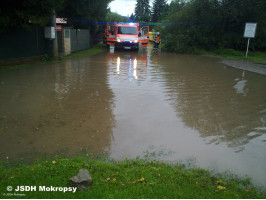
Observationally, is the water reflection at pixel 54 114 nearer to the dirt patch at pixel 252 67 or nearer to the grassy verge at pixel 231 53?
the dirt patch at pixel 252 67

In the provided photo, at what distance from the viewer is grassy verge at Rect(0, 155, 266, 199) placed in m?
3.34

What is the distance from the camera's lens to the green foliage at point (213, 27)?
24078 mm

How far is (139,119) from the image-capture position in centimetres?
646

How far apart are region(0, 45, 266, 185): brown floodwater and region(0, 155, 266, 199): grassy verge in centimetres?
48

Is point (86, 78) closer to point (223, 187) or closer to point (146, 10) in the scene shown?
point (223, 187)

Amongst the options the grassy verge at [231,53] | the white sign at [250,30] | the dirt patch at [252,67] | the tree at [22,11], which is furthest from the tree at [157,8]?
the tree at [22,11]

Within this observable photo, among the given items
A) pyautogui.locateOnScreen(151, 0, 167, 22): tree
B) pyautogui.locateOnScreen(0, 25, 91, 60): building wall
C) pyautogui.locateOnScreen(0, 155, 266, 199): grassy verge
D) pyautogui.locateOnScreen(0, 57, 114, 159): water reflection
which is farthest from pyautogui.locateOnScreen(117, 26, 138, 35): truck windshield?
pyautogui.locateOnScreen(151, 0, 167, 22): tree

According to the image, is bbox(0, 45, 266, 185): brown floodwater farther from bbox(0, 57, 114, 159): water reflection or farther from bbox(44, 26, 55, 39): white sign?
bbox(44, 26, 55, 39): white sign

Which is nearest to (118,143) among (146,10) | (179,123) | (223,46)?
(179,123)

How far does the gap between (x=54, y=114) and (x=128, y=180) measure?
11.8ft

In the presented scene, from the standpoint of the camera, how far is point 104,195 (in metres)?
3.28

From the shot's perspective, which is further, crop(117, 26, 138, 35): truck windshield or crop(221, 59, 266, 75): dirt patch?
crop(117, 26, 138, 35): truck windshield

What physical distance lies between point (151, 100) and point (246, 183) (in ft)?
14.9

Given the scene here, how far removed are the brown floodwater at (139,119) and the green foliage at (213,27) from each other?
15435 mm
